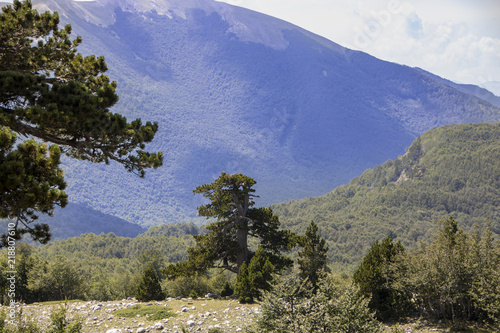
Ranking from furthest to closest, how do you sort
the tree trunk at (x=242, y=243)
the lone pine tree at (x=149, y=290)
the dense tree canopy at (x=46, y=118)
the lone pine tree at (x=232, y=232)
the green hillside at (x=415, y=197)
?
the green hillside at (x=415, y=197), the tree trunk at (x=242, y=243), the lone pine tree at (x=232, y=232), the lone pine tree at (x=149, y=290), the dense tree canopy at (x=46, y=118)

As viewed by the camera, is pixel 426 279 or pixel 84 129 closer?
pixel 84 129

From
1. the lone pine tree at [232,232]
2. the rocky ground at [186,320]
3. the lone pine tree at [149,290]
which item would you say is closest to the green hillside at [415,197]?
the lone pine tree at [232,232]

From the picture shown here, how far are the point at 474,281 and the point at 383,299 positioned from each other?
16.7ft

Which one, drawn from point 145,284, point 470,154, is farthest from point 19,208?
point 470,154

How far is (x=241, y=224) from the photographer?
99.3 feet

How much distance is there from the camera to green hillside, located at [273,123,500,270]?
443 ft

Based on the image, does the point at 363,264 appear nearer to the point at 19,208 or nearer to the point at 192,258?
the point at 192,258

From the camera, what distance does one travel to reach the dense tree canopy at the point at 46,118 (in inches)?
397

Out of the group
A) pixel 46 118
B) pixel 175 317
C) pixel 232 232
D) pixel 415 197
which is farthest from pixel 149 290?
pixel 415 197

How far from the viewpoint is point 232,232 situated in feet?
101

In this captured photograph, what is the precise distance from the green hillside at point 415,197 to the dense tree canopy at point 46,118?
109 metres

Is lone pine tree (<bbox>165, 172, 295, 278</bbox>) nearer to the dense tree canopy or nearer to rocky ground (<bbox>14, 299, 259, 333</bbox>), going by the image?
rocky ground (<bbox>14, 299, 259, 333</bbox>)

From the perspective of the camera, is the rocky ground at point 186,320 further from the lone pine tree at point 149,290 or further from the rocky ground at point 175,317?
the lone pine tree at point 149,290

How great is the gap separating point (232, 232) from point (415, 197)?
447ft
